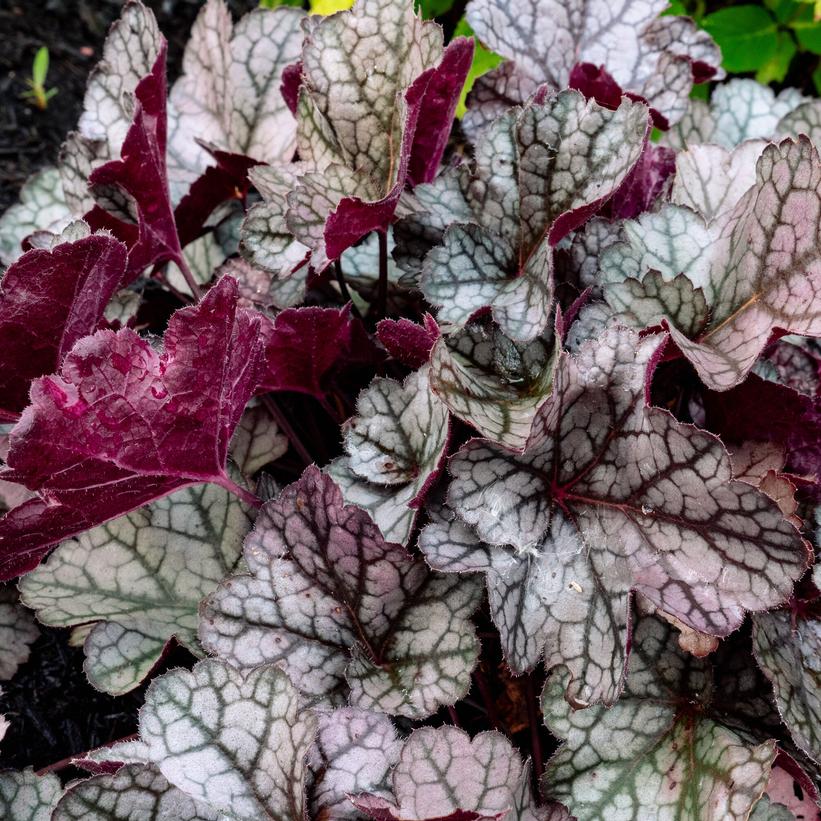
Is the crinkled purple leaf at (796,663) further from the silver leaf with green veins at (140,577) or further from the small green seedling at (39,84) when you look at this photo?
the small green seedling at (39,84)

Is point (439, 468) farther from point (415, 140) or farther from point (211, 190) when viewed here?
point (211, 190)

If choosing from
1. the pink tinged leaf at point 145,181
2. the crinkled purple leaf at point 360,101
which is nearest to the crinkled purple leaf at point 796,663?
the crinkled purple leaf at point 360,101

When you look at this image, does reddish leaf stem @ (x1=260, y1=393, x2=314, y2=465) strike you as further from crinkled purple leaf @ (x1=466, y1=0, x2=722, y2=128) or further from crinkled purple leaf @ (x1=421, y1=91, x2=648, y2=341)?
crinkled purple leaf @ (x1=466, y1=0, x2=722, y2=128)

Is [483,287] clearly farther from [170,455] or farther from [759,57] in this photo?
[759,57]

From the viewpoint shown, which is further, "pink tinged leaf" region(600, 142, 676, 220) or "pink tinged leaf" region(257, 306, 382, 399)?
"pink tinged leaf" region(600, 142, 676, 220)

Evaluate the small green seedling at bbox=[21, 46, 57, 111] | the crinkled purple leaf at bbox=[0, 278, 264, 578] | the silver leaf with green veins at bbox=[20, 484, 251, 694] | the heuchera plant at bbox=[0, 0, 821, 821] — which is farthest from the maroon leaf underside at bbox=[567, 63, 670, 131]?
the small green seedling at bbox=[21, 46, 57, 111]

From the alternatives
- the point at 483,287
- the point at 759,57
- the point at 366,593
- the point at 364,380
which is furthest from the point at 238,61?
the point at 759,57
